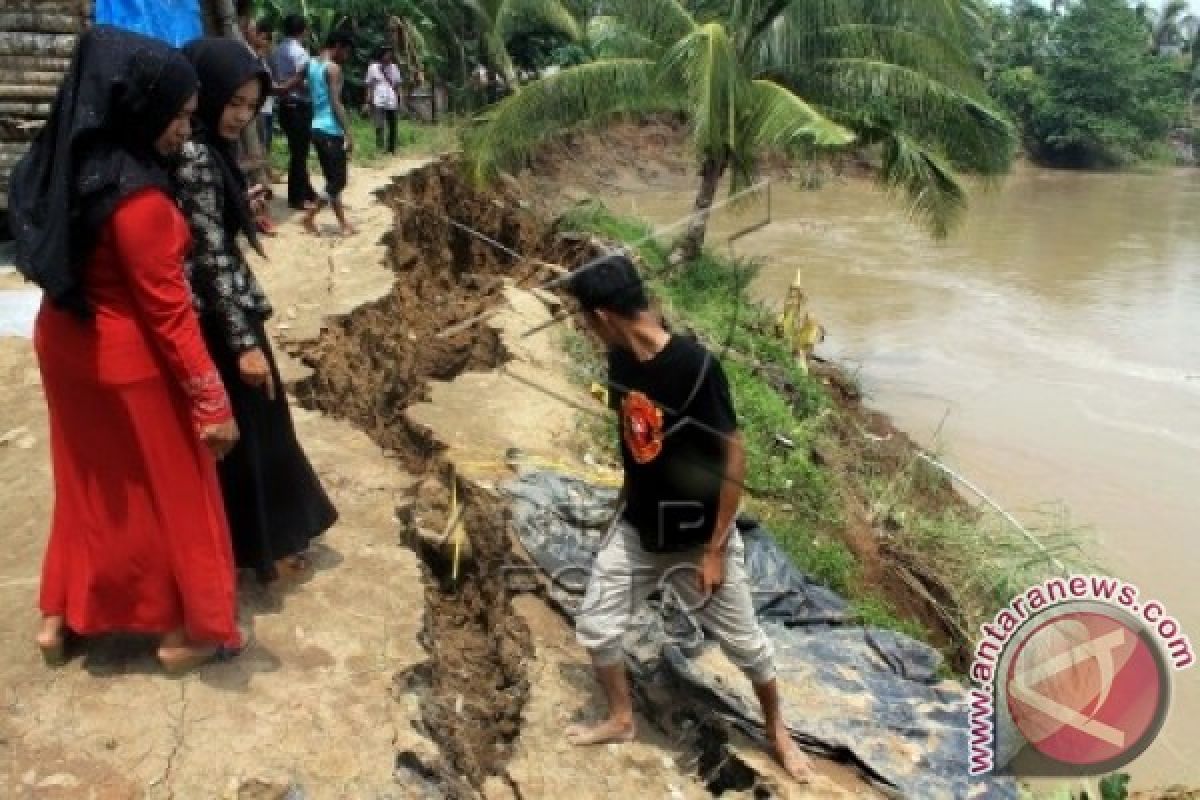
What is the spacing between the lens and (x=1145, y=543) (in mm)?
7766

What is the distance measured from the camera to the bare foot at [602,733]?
2.96m

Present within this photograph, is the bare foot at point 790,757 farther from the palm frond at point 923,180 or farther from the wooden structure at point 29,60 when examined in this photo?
the palm frond at point 923,180

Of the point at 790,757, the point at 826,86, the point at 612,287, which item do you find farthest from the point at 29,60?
the point at 826,86

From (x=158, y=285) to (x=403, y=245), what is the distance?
19.0 ft

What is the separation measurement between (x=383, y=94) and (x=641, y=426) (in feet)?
32.5

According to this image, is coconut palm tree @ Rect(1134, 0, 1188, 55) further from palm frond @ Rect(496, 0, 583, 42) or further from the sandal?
the sandal

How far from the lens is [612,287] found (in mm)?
2510

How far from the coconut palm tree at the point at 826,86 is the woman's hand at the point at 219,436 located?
7.30 meters

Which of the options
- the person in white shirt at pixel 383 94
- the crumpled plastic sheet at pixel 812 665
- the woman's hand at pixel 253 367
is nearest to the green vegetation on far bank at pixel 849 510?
the crumpled plastic sheet at pixel 812 665

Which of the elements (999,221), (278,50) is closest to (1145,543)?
(278,50)

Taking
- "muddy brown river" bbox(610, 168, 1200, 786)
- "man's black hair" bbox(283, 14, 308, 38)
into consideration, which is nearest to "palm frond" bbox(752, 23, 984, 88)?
"muddy brown river" bbox(610, 168, 1200, 786)

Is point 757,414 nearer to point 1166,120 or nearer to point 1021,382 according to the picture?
point 1021,382

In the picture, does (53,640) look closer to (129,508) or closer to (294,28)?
(129,508)

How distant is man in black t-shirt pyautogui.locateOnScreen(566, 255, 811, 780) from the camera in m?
2.53
